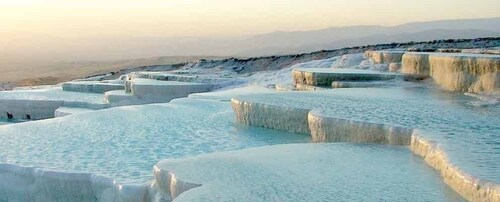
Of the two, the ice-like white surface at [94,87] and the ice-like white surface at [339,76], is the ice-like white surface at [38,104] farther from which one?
the ice-like white surface at [339,76]

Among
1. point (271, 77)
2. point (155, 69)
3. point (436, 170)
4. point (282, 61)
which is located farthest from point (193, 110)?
point (155, 69)

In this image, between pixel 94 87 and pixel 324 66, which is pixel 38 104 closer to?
pixel 94 87

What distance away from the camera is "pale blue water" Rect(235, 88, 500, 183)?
413 cm

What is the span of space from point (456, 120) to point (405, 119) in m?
0.47

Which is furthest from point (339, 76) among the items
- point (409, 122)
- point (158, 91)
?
point (158, 91)

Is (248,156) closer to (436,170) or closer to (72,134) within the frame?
(436,170)

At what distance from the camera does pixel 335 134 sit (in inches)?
229

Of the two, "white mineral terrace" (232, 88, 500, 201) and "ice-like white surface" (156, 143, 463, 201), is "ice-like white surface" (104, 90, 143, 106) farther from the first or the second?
"ice-like white surface" (156, 143, 463, 201)

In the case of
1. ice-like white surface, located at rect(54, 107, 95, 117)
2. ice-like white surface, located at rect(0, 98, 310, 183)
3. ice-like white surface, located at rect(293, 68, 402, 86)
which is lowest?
ice-like white surface, located at rect(54, 107, 95, 117)

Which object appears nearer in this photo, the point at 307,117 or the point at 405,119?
the point at 405,119

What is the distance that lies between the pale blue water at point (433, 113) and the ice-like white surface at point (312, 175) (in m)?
0.27

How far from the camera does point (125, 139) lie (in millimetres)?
6910

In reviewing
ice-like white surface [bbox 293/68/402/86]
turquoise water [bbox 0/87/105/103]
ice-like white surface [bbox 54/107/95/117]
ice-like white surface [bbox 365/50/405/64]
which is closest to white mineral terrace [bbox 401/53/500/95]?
ice-like white surface [bbox 293/68/402/86]

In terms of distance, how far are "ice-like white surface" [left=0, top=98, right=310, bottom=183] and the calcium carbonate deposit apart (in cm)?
2
